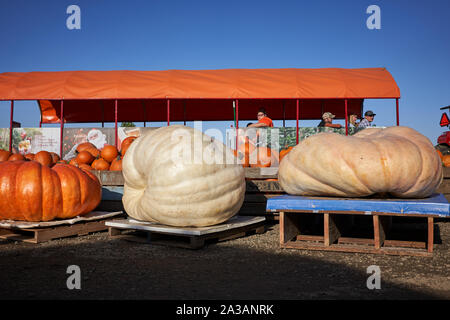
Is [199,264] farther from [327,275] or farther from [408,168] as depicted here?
[408,168]

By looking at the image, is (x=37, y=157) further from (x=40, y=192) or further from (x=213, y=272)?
(x=213, y=272)

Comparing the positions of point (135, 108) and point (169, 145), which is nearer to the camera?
point (169, 145)

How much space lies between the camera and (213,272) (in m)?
2.85

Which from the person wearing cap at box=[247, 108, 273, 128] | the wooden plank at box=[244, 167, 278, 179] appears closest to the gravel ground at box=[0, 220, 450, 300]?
the wooden plank at box=[244, 167, 278, 179]

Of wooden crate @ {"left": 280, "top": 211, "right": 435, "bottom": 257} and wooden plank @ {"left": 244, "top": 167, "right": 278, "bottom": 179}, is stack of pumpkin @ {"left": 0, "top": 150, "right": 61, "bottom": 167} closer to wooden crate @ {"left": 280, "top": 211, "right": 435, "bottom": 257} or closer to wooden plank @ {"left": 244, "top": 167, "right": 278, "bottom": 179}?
wooden plank @ {"left": 244, "top": 167, "right": 278, "bottom": 179}

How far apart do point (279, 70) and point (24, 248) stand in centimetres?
670

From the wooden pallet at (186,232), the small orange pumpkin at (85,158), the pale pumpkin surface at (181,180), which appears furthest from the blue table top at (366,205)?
the small orange pumpkin at (85,158)

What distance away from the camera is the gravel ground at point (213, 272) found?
91.7 inches

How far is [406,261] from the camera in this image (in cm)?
314

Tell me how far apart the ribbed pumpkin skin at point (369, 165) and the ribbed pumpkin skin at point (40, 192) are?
2481 millimetres

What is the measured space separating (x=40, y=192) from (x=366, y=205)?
10.8 feet

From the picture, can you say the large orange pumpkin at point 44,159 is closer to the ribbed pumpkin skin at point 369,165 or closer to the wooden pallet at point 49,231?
the wooden pallet at point 49,231
